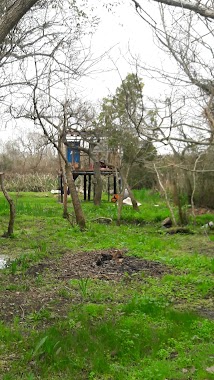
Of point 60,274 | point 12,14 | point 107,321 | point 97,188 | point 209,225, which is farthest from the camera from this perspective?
point 97,188

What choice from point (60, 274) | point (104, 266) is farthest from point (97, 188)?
point (60, 274)

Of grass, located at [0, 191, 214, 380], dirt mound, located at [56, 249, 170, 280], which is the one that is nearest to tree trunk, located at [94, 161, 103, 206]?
grass, located at [0, 191, 214, 380]

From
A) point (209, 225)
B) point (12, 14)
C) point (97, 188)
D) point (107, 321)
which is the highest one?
point (12, 14)

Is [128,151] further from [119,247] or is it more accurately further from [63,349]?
[63,349]

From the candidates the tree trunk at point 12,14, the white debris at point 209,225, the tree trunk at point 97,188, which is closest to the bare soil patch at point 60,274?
the tree trunk at point 12,14

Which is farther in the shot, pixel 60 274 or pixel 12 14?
pixel 60 274

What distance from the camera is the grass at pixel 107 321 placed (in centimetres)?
401

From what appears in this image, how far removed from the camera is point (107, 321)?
201 inches

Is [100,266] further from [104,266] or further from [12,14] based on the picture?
[12,14]

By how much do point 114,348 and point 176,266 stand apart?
3896 millimetres

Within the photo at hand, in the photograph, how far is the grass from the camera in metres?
4.01

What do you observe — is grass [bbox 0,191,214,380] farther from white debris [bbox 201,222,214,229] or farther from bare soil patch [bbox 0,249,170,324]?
white debris [bbox 201,222,214,229]

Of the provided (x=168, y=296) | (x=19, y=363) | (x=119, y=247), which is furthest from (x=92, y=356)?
(x=119, y=247)

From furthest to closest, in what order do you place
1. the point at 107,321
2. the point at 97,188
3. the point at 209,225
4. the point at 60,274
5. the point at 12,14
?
the point at 97,188 → the point at 209,225 → the point at 60,274 → the point at 107,321 → the point at 12,14
